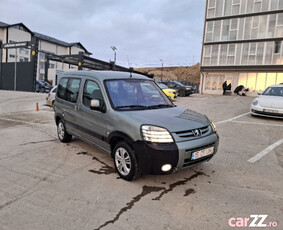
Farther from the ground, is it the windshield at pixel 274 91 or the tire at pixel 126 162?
the windshield at pixel 274 91

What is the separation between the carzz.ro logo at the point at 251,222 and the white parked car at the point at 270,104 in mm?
7200

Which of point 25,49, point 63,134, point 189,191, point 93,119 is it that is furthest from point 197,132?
point 25,49

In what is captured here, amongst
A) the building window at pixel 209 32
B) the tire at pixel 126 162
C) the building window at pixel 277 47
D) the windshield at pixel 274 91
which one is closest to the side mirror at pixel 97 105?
the tire at pixel 126 162

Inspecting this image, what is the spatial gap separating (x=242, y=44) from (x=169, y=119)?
29.4 metres

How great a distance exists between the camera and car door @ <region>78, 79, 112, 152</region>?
3923mm

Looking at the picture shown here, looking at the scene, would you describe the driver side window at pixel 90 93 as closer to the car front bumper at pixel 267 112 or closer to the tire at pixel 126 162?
the tire at pixel 126 162

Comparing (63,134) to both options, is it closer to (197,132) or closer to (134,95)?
(134,95)

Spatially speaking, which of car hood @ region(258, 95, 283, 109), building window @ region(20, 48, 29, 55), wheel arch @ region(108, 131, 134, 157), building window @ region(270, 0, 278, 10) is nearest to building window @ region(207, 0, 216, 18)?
building window @ region(270, 0, 278, 10)

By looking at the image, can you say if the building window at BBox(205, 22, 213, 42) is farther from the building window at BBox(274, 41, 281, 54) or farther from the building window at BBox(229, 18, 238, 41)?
the building window at BBox(274, 41, 281, 54)

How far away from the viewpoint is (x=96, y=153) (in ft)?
16.2

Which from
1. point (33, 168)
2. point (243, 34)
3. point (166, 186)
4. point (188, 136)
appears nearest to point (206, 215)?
point (166, 186)

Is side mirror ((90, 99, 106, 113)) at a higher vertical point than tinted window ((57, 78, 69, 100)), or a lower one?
lower

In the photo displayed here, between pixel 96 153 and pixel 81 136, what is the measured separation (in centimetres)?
52

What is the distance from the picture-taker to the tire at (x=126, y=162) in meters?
3.36
